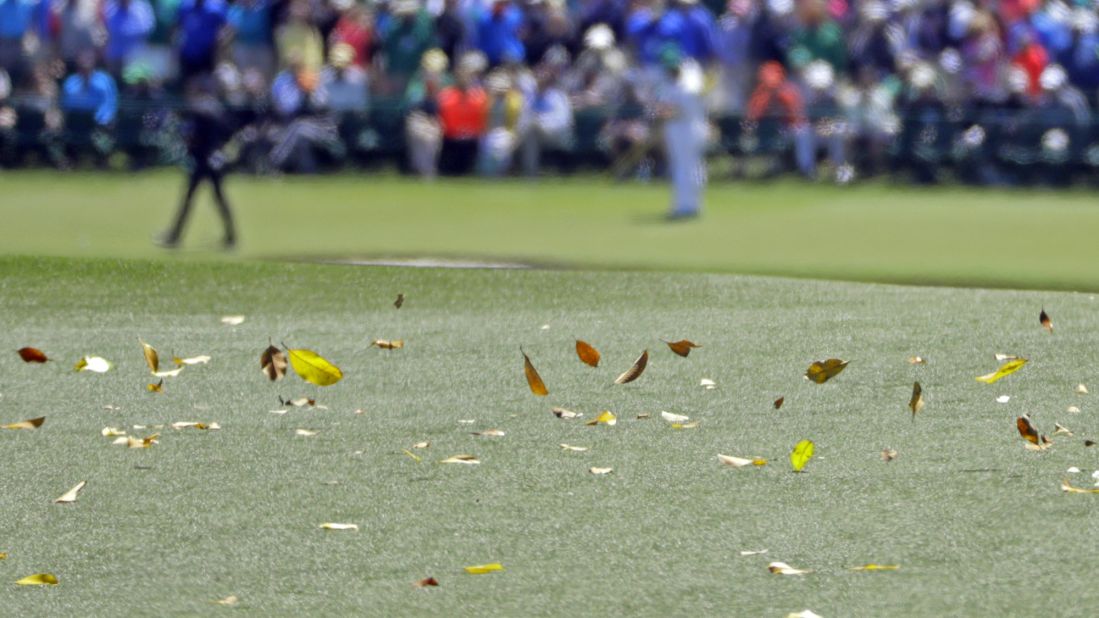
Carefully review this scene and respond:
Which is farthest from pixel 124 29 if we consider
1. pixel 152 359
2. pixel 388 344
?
pixel 152 359

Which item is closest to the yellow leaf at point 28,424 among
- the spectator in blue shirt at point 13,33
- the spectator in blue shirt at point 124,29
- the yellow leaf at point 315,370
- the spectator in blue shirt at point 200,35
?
the yellow leaf at point 315,370

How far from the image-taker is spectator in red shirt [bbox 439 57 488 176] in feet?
74.3

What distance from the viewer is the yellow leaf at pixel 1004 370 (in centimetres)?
881

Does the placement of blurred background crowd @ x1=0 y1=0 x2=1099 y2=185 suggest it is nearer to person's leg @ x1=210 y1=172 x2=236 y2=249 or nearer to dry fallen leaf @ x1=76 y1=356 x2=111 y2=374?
person's leg @ x1=210 y1=172 x2=236 y2=249

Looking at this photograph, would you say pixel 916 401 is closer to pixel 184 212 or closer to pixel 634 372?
pixel 634 372

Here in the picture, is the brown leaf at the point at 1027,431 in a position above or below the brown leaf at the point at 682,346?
above

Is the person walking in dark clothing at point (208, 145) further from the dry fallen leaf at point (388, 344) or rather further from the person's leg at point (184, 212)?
the dry fallen leaf at point (388, 344)

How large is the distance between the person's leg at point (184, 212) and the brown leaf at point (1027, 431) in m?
9.63

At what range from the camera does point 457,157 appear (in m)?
23.2

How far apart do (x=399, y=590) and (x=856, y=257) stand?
10.5 m

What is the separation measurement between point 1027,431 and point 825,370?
1.44 meters

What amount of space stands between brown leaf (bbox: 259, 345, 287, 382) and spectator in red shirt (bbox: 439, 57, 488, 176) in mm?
13260

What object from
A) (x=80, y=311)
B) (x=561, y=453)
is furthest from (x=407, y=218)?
(x=561, y=453)

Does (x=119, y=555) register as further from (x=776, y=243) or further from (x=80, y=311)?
(x=776, y=243)
